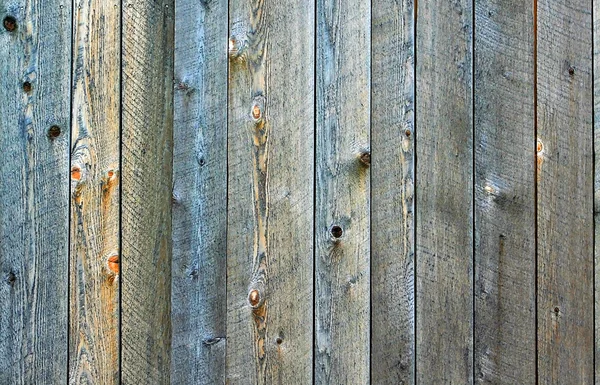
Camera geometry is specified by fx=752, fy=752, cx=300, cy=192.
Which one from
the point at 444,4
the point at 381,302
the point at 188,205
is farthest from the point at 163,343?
the point at 444,4

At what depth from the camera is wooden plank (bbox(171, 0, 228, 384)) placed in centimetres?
199

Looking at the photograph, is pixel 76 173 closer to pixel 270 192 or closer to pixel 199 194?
pixel 199 194

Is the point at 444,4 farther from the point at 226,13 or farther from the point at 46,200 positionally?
the point at 46,200

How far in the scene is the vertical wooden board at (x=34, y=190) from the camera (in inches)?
77.7

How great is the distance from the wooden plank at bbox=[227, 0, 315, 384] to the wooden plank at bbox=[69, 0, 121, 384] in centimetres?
31

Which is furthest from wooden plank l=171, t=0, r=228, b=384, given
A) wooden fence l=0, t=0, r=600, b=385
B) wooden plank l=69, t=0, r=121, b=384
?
wooden plank l=69, t=0, r=121, b=384

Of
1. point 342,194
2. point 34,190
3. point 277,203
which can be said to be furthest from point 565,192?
point 34,190

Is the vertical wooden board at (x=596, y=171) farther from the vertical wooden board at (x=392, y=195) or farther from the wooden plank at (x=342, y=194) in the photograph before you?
the wooden plank at (x=342, y=194)

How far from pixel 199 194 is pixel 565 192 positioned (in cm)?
100

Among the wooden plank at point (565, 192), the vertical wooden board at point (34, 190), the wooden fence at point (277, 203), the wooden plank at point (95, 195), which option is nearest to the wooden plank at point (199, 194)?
the wooden fence at point (277, 203)

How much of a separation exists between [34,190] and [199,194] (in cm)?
43

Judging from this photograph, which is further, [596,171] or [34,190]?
[596,171]

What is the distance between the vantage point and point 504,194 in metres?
2.05

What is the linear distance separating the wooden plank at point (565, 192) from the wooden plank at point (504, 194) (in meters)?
0.03
